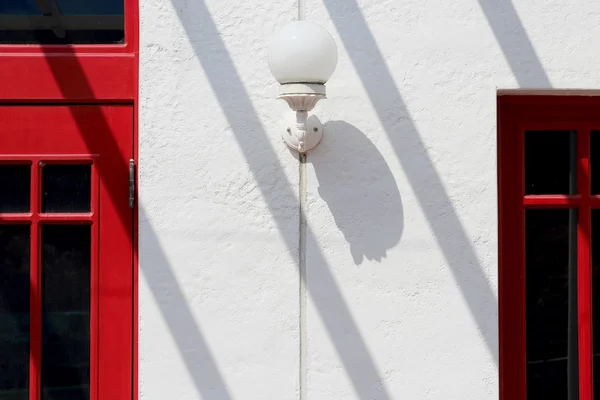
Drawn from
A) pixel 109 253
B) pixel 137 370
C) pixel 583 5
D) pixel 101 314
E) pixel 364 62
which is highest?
pixel 583 5

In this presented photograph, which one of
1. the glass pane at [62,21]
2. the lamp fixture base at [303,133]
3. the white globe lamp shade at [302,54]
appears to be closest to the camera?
the white globe lamp shade at [302,54]

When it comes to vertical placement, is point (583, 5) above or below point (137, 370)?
above

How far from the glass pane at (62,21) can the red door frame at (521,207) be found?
5.97ft

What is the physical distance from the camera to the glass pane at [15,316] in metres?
4.00

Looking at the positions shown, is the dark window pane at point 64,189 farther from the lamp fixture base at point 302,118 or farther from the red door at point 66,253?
the lamp fixture base at point 302,118

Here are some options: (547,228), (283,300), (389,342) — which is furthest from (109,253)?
(547,228)

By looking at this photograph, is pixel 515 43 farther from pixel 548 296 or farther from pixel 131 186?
pixel 131 186

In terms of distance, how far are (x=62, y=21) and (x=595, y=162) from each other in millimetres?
2550

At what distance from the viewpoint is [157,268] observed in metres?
3.92

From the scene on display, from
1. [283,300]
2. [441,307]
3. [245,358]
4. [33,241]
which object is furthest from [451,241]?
[33,241]

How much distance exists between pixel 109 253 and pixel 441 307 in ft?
4.95

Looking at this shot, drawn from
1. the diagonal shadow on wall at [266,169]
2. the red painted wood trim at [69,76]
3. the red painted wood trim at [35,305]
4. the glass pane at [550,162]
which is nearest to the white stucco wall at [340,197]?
the diagonal shadow on wall at [266,169]

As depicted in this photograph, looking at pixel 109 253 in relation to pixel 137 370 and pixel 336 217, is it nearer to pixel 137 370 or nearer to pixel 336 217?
pixel 137 370

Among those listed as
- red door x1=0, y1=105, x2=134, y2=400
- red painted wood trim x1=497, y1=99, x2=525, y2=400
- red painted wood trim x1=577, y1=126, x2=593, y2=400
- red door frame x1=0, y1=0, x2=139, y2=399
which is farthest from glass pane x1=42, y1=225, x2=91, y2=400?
red painted wood trim x1=577, y1=126, x2=593, y2=400
